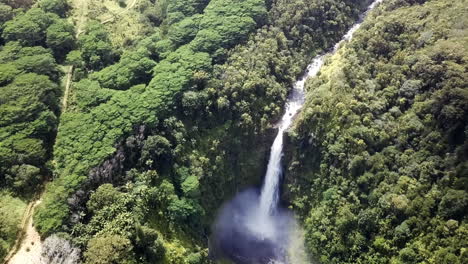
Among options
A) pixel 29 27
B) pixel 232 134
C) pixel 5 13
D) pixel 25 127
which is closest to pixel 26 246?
pixel 25 127

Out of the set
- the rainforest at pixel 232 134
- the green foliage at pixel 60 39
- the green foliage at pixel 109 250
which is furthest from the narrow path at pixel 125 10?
the green foliage at pixel 109 250

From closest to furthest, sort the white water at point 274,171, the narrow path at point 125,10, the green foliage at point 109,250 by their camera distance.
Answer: the green foliage at point 109,250
the white water at point 274,171
the narrow path at point 125,10

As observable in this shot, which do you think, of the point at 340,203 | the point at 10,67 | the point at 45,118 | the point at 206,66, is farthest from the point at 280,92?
the point at 10,67

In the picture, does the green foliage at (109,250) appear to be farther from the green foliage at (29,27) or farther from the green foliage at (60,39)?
the green foliage at (29,27)

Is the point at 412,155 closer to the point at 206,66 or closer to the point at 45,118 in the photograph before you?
the point at 206,66

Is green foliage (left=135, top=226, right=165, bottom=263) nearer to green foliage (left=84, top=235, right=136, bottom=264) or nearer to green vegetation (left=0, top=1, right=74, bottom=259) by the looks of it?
green foliage (left=84, top=235, right=136, bottom=264)

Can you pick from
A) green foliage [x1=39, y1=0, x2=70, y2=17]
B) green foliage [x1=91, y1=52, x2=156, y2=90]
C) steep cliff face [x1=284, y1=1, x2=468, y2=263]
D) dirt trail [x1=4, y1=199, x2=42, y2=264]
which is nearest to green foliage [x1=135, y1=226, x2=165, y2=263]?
dirt trail [x1=4, y1=199, x2=42, y2=264]
